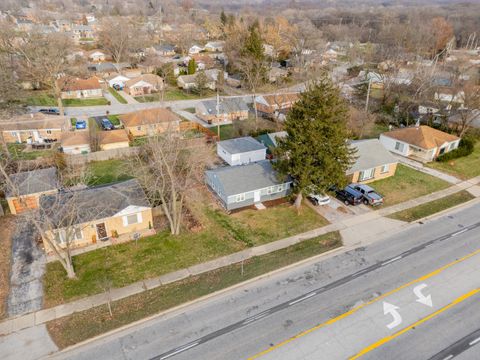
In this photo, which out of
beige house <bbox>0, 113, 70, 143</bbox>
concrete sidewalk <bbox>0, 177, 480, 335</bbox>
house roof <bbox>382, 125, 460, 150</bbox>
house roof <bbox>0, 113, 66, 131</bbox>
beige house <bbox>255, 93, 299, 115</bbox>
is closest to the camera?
concrete sidewalk <bbox>0, 177, 480, 335</bbox>

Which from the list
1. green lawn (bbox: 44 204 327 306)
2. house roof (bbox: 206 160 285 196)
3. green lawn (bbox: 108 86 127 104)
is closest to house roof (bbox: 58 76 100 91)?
green lawn (bbox: 108 86 127 104)

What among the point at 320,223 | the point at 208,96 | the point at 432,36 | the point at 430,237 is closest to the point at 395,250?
the point at 430,237

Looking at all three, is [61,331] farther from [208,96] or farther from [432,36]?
[432,36]

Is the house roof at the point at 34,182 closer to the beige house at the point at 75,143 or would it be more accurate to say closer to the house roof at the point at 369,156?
the beige house at the point at 75,143

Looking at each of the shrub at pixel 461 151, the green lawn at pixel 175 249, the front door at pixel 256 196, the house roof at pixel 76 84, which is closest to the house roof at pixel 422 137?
the shrub at pixel 461 151

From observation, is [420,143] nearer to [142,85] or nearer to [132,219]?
[132,219]

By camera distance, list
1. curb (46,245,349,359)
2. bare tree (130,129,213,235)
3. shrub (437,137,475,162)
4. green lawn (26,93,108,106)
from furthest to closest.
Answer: green lawn (26,93,108,106), shrub (437,137,475,162), bare tree (130,129,213,235), curb (46,245,349,359)

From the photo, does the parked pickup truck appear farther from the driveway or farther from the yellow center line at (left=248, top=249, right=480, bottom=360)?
the driveway
